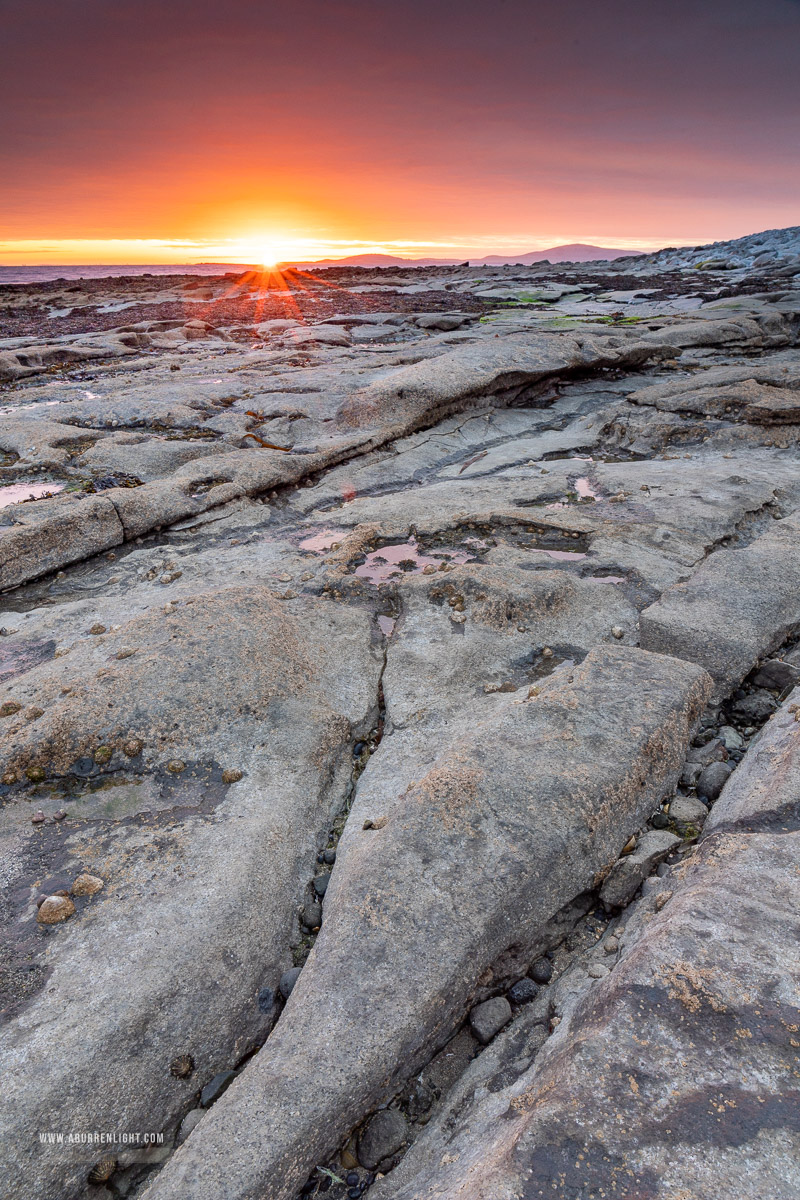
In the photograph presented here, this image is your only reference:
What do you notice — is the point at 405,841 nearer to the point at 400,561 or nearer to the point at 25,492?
the point at 400,561

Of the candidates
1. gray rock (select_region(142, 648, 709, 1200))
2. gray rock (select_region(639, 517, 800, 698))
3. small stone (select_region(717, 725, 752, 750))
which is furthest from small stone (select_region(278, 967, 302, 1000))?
gray rock (select_region(639, 517, 800, 698))

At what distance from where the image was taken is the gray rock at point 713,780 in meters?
2.96

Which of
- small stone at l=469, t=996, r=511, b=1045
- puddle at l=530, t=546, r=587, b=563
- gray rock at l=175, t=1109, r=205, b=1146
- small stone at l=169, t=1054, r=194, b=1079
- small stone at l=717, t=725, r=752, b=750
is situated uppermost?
puddle at l=530, t=546, r=587, b=563

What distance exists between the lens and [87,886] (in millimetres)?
2506

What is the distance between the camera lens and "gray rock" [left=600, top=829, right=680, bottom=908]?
248 centimetres

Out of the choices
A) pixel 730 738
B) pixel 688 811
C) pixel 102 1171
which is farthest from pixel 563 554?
pixel 102 1171

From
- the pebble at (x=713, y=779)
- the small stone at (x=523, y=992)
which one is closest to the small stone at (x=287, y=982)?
the small stone at (x=523, y=992)

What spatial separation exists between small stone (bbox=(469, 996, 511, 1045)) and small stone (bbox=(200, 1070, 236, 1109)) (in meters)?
0.82

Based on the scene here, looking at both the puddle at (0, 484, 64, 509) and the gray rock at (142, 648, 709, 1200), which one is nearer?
the gray rock at (142, 648, 709, 1200)

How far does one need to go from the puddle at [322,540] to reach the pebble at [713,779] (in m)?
3.44

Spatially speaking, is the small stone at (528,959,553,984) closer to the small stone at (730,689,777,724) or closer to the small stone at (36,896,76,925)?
the small stone at (36,896,76,925)

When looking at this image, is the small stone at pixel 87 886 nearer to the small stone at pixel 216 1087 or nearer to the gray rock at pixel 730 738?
the small stone at pixel 216 1087

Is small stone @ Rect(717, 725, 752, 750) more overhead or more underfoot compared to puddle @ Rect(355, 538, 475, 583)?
more underfoot

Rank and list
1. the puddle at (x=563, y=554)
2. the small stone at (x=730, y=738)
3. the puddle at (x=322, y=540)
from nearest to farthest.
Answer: the small stone at (x=730, y=738) < the puddle at (x=563, y=554) < the puddle at (x=322, y=540)
